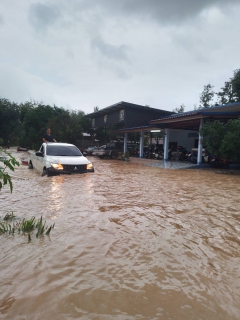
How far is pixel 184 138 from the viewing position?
23.1 metres

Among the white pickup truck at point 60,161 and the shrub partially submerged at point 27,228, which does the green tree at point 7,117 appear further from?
the shrub partially submerged at point 27,228

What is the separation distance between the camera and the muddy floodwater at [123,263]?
1.89 metres

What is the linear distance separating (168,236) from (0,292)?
7.01 ft

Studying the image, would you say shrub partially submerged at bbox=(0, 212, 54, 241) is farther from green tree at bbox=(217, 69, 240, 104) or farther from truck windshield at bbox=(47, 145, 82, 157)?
green tree at bbox=(217, 69, 240, 104)

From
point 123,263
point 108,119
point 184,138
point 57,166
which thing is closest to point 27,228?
point 123,263

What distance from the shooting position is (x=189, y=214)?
4.45 metres

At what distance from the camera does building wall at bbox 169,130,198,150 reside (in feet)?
74.8

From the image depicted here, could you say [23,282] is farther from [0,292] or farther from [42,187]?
[42,187]

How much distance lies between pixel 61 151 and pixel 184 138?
16.5m

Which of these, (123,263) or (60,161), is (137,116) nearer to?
(60,161)

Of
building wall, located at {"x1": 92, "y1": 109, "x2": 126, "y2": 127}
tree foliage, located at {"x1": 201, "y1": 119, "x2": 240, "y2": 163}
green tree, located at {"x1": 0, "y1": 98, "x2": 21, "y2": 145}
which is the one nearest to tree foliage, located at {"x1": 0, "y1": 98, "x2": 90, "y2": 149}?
green tree, located at {"x1": 0, "y1": 98, "x2": 21, "y2": 145}

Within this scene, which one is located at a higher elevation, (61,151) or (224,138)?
(224,138)

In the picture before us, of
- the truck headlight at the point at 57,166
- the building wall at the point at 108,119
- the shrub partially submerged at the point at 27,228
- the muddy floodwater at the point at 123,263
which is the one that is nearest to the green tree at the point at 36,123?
the building wall at the point at 108,119

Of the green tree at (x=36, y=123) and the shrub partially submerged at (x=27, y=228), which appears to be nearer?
the shrub partially submerged at (x=27, y=228)
